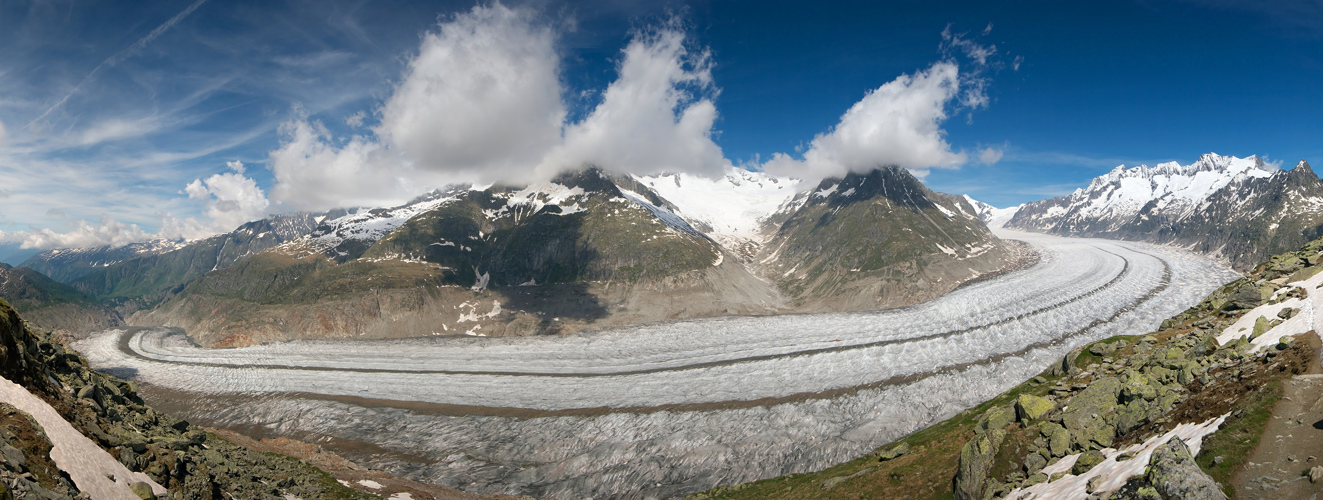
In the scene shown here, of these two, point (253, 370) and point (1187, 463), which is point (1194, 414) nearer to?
point (1187, 463)

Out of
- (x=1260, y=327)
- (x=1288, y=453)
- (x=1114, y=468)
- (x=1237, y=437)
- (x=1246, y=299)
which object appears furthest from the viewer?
(x=1246, y=299)

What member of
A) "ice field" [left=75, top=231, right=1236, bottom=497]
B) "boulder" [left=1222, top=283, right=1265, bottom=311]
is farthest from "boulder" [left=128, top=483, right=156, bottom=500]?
"boulder" [left=1222, top=283, right=1265, bottom=311]

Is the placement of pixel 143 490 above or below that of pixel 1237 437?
above

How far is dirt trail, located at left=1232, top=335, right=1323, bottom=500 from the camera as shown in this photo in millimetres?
17281

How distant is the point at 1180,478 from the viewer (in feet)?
57.5

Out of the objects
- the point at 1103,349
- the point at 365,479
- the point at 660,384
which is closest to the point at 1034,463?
the point at 1103,349

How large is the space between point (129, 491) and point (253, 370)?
528 feet

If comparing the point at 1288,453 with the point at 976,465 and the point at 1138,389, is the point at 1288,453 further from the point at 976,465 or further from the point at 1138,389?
the point at 976,465

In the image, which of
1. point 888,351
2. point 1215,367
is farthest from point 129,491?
point 888,351

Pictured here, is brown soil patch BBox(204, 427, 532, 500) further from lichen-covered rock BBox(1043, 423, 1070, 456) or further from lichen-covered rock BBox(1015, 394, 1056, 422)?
lichen-covered rock BBox(1043, 423, 1070, 456)

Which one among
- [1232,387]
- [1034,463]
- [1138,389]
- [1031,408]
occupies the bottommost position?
[1034,463]

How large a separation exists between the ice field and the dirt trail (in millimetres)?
50711

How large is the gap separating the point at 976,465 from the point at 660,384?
75.4 metres

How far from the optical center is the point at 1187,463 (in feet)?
59.3
